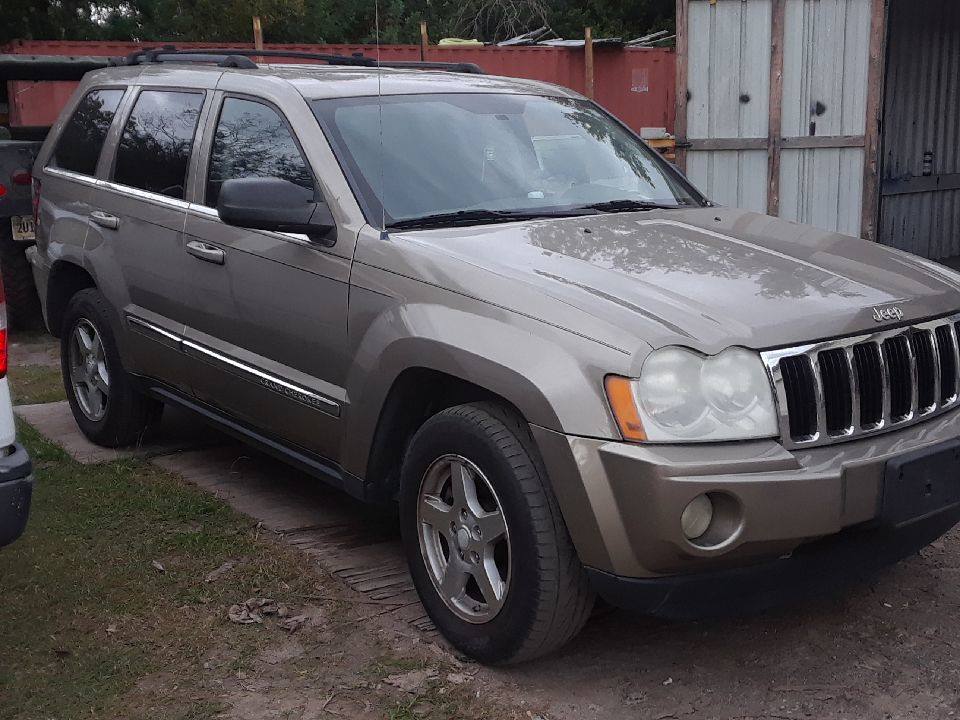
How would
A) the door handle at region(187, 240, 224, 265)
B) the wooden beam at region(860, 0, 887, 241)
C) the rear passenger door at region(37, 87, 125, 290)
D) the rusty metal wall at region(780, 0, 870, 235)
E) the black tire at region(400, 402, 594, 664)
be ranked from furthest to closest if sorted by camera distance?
the rusty metal wall at region(780, 0, 870, 235) → the wooden beam at region(860, 0, 887, 241) → the rear passenger door at region(37, 87, 125, 290) → the door handle at region(187, 240, 224, 265) → the black tire at region(400, 402, 594, 664)

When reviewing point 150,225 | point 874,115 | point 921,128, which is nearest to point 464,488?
point 150,225

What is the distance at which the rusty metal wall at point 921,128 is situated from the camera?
11.3 metres

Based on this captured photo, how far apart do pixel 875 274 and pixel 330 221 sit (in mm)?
1782

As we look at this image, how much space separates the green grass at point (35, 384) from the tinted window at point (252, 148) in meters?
2.86

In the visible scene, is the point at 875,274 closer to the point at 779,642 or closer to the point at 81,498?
the point at 779,642

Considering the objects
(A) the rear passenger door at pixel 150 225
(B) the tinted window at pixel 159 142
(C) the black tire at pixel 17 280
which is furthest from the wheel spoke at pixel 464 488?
(C) the black tire at pixel 17 280

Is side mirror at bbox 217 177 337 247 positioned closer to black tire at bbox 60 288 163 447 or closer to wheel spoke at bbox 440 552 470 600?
wheel spoke at bbox 440 552 470 600

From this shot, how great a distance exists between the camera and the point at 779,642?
371cm

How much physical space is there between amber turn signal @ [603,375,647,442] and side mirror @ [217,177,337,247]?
1342mm

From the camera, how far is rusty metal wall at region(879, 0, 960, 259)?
446 inches

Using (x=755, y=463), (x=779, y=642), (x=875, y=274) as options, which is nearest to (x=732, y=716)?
(x=779, y=642)

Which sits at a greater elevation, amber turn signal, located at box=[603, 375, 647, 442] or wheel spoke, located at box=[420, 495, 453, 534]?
amber turn signal, located at box=[603, 375, 647, 442]

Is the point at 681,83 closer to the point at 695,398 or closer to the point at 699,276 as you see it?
the point at 699,276

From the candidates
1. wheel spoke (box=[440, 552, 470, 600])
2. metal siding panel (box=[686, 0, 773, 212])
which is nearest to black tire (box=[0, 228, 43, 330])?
metal siding panel (box=[686, 0, 773, 212])
